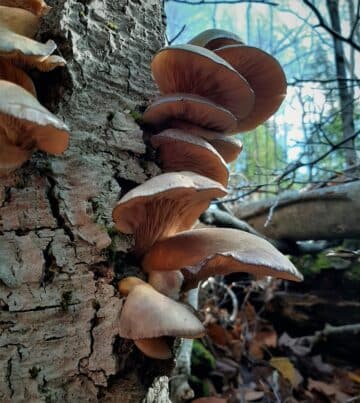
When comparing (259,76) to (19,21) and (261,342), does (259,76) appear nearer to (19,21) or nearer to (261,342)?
(19,21)

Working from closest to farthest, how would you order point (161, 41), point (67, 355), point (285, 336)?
point (67, 355), point (161, 41), point (285, 336)

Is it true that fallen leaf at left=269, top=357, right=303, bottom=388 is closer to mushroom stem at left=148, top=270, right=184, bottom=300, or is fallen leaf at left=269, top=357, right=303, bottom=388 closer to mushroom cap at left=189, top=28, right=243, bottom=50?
mushroom stem at left=148, top=270, right=184, bottom=300

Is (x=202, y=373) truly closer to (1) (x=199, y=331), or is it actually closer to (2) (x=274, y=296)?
(2) (x=274, y=296)

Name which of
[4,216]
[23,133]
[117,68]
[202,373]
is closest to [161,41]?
[117,68]

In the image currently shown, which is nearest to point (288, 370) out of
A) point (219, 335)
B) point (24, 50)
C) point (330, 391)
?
point (330, 391)

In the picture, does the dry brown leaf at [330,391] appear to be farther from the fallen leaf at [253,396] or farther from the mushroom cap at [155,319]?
the mushroom cap at [155,319]

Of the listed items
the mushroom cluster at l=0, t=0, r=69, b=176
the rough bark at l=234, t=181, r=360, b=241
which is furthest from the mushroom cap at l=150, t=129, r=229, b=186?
the rough bark at l=234, t=181, r=360, b=241

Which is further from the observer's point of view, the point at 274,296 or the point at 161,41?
the point at 274,296

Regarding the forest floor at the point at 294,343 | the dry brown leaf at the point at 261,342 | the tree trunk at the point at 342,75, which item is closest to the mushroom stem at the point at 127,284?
the forest floor at the point at 294,343
